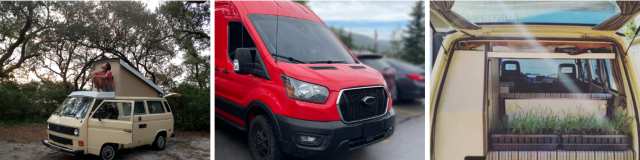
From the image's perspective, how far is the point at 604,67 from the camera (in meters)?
2.92

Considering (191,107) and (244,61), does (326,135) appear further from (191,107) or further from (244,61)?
(191,107)

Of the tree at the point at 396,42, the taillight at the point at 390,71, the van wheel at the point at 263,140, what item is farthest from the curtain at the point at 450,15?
the van wheel at the point at 263,140

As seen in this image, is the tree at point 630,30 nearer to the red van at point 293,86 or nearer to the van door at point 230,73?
the red van at point 293,86

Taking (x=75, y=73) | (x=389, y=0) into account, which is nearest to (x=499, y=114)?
(x=389, y=0)

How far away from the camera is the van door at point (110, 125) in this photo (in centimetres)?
280

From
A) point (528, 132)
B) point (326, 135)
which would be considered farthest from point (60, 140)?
point (528, 132)

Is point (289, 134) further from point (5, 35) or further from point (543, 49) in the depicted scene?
point (5, 35)

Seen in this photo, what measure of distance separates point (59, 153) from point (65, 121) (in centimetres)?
25

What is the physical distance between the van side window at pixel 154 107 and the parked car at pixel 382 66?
63.0 inches

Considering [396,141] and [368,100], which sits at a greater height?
[368,100]

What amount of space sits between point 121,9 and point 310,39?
1.58m

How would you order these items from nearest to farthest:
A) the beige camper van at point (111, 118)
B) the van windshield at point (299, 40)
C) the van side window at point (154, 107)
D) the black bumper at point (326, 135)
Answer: the black bumper at point (326, 135) → the van windshield at point (299, 40) → the beige camper van at point (111, 118) → the van side window at point (154, 107)

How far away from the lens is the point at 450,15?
9.53 ft

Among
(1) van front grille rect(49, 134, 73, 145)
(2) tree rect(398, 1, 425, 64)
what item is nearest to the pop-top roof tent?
(1) van front grille rect(49, 134, 73, 145)
